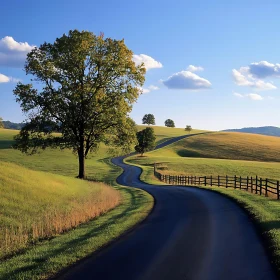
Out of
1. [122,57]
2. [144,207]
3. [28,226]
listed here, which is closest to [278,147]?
[122,57]

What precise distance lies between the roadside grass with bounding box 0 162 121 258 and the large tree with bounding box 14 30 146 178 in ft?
26.7

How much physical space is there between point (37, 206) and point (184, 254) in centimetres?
911

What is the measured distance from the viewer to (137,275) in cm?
790

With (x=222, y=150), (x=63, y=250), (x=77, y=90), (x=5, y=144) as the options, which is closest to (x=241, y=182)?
(x=77, y=90)

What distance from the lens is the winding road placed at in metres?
8.00

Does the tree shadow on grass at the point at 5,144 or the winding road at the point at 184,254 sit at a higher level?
the tree shadow on grass at the point at 5,144

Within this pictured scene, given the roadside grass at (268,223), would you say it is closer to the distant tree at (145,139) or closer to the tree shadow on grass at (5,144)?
the distant tree at (145,139)

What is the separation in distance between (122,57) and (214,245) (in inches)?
895

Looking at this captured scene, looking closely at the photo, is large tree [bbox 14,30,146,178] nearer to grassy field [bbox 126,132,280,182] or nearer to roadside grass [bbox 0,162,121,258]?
roadside grass [bbox 0,162,121,258]

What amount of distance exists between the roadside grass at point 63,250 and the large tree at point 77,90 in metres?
16.5

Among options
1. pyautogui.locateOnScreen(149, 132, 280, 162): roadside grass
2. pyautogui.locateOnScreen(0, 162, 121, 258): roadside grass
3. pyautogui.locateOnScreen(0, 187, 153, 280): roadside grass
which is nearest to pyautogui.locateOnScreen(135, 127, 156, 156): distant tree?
pyautogui.locateOnScreen(149, 132, 280, 162): roadside grass

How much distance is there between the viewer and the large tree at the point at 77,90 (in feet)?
95.7

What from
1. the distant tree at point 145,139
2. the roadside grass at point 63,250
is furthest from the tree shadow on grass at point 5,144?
the roadside grass at point 63,250

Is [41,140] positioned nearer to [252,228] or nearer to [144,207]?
[144,207]
